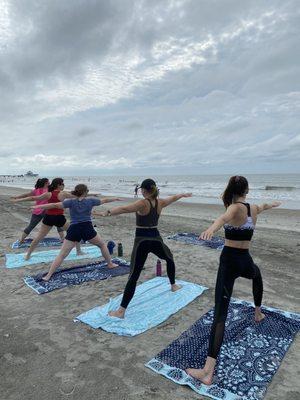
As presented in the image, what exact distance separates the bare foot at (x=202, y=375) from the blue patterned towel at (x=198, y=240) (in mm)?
6764

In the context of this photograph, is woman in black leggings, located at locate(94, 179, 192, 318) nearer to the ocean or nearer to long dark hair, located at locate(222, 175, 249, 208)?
long dark hair, located at locate(222, 175, 249, 208)

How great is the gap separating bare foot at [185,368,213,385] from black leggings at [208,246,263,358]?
21cm

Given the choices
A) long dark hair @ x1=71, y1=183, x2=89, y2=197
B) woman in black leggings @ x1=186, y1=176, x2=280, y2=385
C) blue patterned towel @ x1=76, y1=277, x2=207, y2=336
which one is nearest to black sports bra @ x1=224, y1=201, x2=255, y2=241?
woman in black leggings @ x1=186, y1=176, x2=280, y2=385

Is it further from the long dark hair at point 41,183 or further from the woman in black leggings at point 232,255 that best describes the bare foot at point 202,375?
the long dark hair at point 41,183

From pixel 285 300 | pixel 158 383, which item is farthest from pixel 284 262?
pixel 158 383

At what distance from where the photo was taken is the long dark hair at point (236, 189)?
4156mm

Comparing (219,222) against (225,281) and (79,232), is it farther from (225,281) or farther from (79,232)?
(79,232)

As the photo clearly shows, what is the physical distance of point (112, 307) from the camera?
584cm

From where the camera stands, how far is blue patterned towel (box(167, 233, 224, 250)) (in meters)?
11.0

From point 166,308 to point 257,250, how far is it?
591cm

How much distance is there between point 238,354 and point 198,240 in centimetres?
750

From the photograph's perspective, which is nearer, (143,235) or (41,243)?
(143,235)

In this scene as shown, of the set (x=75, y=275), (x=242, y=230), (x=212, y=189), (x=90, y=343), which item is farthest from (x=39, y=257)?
(x=212, y=189)

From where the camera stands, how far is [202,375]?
3.86m
